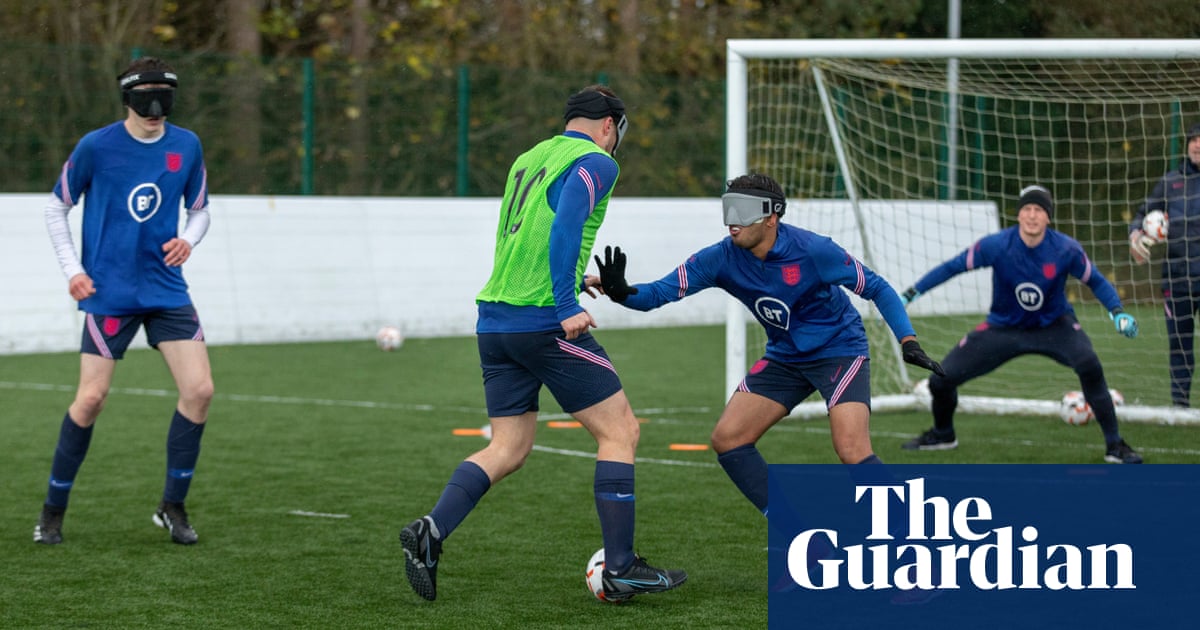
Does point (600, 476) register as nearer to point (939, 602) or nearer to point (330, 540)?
Answer: point (939, 602)

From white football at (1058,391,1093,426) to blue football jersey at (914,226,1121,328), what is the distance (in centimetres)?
149

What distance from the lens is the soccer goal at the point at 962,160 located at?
33.0ft

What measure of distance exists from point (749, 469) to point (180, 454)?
235 cm

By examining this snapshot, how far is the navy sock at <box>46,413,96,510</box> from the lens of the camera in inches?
260

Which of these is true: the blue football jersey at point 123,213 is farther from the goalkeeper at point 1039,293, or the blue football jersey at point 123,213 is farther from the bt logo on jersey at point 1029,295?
the bt logo on jersey at point 1029,295

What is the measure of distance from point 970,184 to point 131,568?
1427 cm

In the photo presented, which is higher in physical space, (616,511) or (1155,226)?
(1155,226)

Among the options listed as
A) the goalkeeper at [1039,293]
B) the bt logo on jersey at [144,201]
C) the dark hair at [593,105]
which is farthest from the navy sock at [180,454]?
the goalkeeper at [1039,293]

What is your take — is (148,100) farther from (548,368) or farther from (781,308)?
(781,308)

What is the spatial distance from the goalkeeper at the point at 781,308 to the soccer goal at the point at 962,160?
3865mm

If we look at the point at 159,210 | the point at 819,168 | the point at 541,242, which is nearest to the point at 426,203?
the point at 819,168

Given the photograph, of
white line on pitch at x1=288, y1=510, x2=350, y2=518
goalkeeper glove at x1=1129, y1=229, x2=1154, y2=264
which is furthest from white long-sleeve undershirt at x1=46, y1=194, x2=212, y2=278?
goalkeeper glove at x1=1129, y1=229, x2=1154, y2=264

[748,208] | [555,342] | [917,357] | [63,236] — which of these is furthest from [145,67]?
[917,357]

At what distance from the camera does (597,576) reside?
555 centimetres
